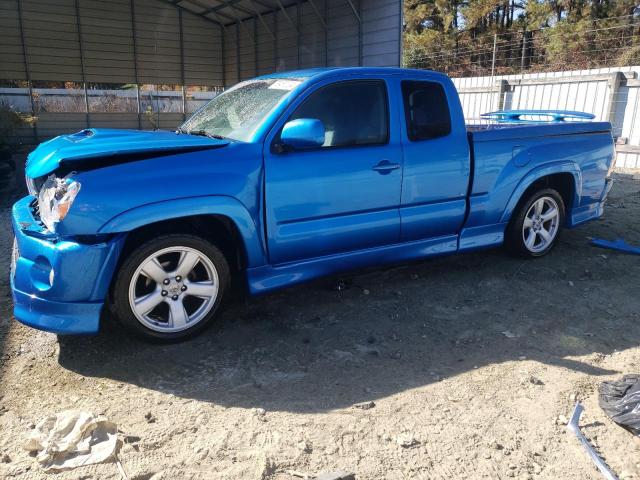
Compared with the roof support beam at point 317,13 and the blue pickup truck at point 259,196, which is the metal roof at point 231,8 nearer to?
the roof support beam at point 317,13

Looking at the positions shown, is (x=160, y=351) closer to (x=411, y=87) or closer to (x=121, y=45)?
(x=411, y=87)

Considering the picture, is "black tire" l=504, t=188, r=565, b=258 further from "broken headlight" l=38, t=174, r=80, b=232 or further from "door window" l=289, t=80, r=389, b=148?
"broken headlight" l=38, t=174, r=80, b=232

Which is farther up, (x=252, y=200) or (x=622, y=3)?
(x=622, y=3)

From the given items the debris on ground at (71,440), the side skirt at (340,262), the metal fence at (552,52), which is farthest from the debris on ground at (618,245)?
the metal fence at (552,52)

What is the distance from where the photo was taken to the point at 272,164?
357 centimetres

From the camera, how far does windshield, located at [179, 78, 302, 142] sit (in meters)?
3.80

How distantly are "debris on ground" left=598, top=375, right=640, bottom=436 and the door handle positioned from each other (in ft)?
6.69

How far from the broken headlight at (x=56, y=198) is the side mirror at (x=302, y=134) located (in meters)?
1.36

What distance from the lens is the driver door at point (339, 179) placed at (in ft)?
12.0

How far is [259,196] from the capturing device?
3.56 m

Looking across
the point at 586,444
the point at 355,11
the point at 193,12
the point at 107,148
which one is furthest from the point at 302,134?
the point at 193,12

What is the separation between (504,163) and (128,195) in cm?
325

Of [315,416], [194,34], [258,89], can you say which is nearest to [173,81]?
[194,34]

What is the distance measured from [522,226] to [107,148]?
3.84 m
